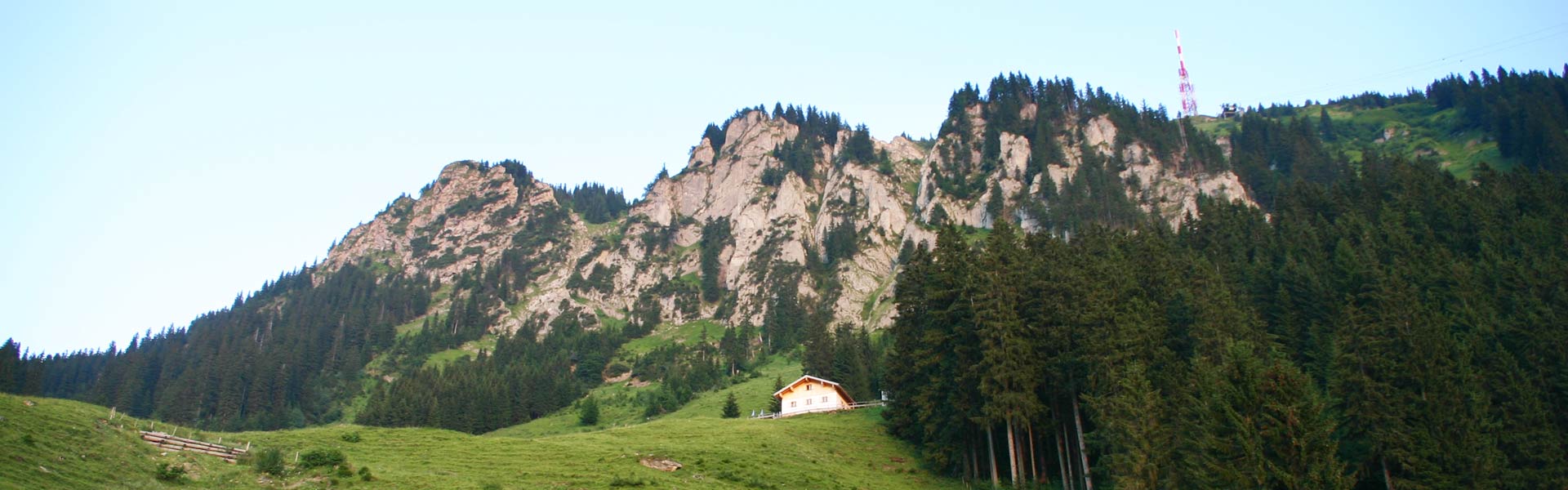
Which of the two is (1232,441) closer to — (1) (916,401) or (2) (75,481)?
(1) (916,401)

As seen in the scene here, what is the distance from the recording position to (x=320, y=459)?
3644 centimetres

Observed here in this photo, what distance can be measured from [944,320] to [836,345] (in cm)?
4971

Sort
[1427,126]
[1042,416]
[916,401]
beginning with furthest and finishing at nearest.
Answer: [1427,126] → [916,401] → [1042,416]

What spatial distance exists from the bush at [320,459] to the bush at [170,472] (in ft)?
16.1

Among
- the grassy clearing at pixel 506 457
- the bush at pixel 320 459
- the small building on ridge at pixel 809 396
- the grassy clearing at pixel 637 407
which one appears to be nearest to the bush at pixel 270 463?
the grassy clearing at pixel 506 457

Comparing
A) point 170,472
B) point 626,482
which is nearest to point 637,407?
point 626,482

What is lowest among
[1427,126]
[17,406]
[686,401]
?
→ [686,401]

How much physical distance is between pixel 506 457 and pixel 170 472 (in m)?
16.4

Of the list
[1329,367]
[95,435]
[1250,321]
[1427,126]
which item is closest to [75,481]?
[95,435]

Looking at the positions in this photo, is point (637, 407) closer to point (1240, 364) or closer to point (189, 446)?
point (189, 446)

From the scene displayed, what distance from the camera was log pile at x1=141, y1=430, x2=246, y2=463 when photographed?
35219mm

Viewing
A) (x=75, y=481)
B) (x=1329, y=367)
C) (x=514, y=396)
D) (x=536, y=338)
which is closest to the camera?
(x=75, y=481)

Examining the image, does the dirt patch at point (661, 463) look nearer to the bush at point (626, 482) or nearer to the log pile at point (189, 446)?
the bush at point (626, 482)

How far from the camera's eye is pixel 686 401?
103 m
